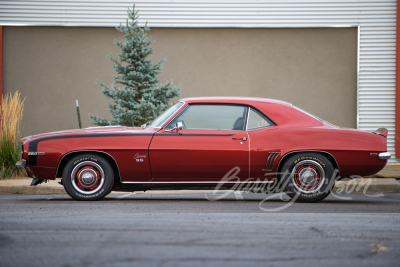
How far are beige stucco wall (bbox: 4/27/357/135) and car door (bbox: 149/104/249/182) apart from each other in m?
7.63

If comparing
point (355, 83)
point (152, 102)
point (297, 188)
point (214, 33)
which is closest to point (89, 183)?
point (297, 188)

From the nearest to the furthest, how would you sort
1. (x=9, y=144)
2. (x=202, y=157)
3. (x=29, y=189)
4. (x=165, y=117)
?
(x=202, y=157), (x=165, y=117), (x=29, y=189), (x=9, y=144)

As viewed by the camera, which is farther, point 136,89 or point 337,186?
point 136,89

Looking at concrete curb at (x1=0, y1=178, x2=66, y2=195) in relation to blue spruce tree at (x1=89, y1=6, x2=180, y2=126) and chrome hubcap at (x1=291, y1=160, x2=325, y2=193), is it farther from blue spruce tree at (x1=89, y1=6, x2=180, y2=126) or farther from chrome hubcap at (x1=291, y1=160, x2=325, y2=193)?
chrome hubcap at (x1=291, y1=160, x2=325, y2=193)

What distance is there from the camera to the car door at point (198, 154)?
8.19 metres

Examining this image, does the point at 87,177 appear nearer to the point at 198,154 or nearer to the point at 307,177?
the point at 198,154

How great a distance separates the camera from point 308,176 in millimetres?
8266

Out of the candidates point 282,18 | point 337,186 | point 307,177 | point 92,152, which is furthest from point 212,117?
point 282,18

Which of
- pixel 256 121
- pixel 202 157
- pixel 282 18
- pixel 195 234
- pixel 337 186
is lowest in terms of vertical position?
pixel 337 186

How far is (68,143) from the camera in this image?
8.18 metres

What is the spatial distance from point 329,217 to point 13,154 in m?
7.13

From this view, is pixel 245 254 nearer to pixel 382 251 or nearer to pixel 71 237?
pixel 382 251

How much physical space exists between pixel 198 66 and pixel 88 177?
26.9ft

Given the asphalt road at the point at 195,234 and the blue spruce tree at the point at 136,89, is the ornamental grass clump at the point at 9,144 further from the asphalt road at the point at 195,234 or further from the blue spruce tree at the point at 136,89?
the asphalt road at the point at 195,234
